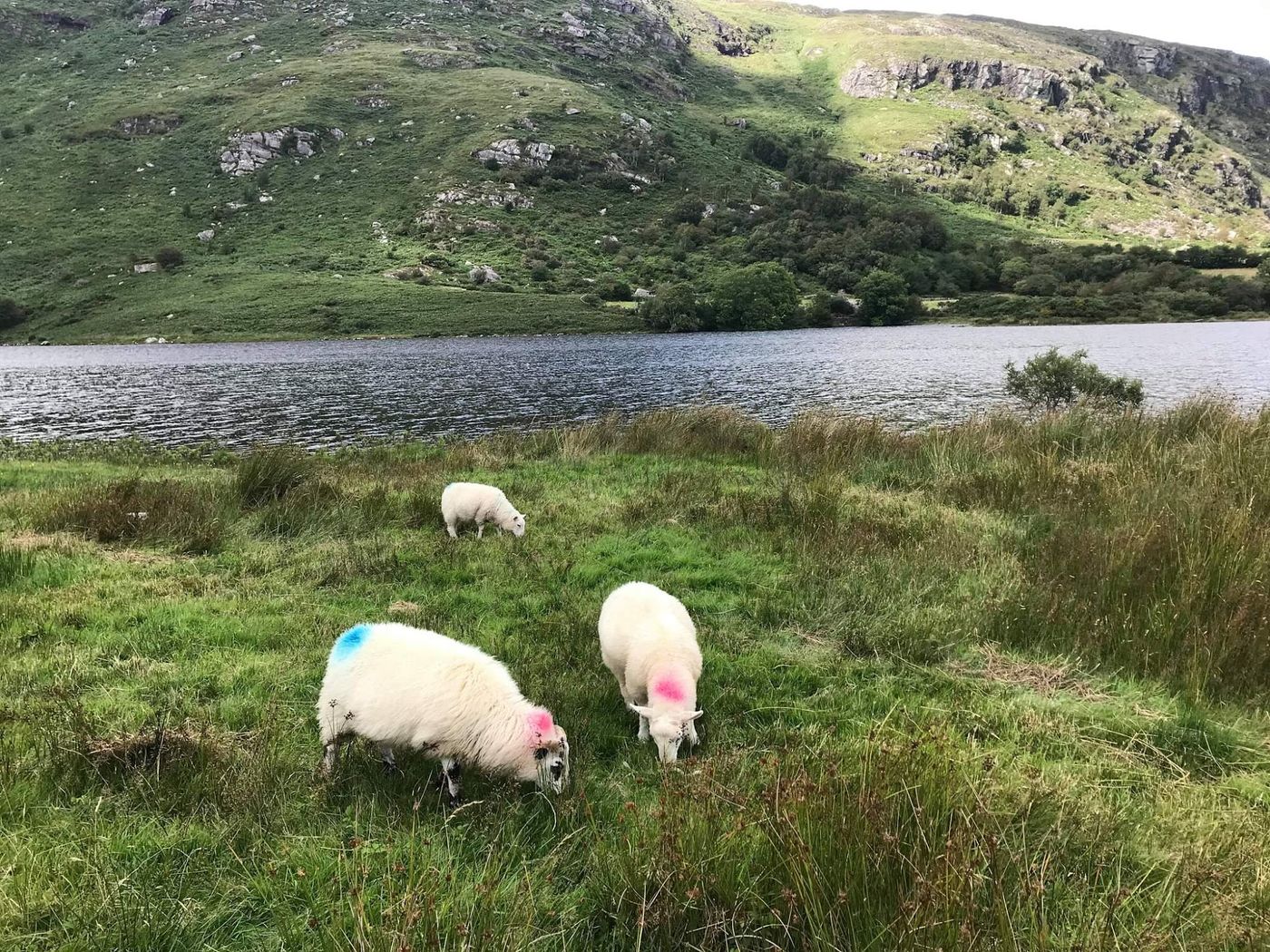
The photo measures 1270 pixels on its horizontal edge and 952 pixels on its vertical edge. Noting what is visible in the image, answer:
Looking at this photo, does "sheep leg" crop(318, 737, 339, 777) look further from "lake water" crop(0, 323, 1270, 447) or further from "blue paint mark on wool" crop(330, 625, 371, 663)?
"lake water" crop(0, 323, 1270, 447)

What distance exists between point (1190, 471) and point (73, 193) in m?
157

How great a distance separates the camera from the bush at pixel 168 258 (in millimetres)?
94938

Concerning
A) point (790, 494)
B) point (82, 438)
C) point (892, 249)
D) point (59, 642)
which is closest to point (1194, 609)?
point (790, 494)

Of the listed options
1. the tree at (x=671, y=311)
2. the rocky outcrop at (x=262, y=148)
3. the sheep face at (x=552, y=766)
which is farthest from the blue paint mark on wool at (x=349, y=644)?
the rocky outcrop at (x=262, y=148)

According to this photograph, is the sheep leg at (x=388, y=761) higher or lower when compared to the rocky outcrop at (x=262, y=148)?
lower

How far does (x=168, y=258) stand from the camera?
312 feet

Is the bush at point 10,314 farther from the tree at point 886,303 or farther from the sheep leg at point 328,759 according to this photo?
the tree at point 886,303

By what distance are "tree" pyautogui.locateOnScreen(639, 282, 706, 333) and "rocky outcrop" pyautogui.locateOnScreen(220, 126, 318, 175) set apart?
95.5 metres

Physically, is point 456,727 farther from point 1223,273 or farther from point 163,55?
point 163,55

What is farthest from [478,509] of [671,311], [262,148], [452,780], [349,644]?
[262,148]

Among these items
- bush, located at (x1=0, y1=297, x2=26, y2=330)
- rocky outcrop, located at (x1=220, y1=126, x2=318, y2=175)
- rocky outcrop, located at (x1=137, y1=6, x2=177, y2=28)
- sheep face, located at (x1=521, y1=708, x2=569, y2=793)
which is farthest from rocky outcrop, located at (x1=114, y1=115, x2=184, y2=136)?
sheep face, located at (x1=521, y1=708, x2=569, y2=793)

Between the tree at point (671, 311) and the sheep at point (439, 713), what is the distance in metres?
86.2

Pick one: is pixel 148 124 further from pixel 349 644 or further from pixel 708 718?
pixel 708 718

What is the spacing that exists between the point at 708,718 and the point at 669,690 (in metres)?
0.59
